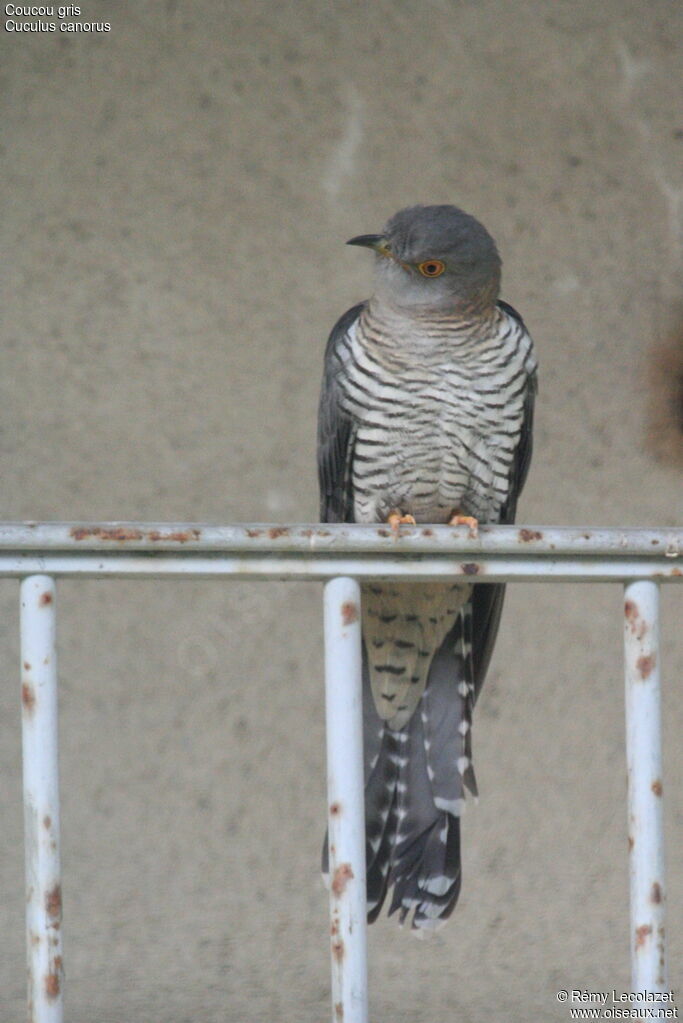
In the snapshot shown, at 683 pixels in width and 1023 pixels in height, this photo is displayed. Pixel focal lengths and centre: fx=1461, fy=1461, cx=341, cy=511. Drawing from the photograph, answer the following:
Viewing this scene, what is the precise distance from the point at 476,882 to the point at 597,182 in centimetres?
190

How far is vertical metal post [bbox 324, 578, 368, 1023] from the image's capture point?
1646 mm

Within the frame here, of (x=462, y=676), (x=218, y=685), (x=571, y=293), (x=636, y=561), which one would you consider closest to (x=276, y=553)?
(x=636, y=561)

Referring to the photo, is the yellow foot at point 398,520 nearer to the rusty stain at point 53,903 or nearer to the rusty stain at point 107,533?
the rusty stain at point 107,533

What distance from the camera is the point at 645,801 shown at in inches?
67.2

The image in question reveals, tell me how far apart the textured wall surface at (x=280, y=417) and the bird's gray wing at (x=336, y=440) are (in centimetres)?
71

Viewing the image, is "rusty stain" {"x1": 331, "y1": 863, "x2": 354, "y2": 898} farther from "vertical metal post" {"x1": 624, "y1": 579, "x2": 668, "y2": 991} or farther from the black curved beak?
the black curved beak

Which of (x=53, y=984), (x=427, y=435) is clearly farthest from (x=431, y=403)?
(x=53, y=984)

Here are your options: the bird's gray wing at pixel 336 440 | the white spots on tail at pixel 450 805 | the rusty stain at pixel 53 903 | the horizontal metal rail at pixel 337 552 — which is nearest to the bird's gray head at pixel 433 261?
the bird's gray wing at pixel 336 440

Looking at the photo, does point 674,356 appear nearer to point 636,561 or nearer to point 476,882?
point 476,882

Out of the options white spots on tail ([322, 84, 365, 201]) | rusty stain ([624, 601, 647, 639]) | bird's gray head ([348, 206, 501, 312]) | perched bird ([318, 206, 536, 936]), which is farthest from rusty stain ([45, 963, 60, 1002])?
white spots on tail ([322, 84, 365, 201])

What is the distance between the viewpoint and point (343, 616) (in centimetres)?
169

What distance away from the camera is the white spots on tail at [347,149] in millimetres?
3926

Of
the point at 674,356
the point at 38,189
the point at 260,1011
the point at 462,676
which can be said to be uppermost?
the point at 38,189

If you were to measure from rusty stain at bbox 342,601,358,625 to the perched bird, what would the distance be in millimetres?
1103
